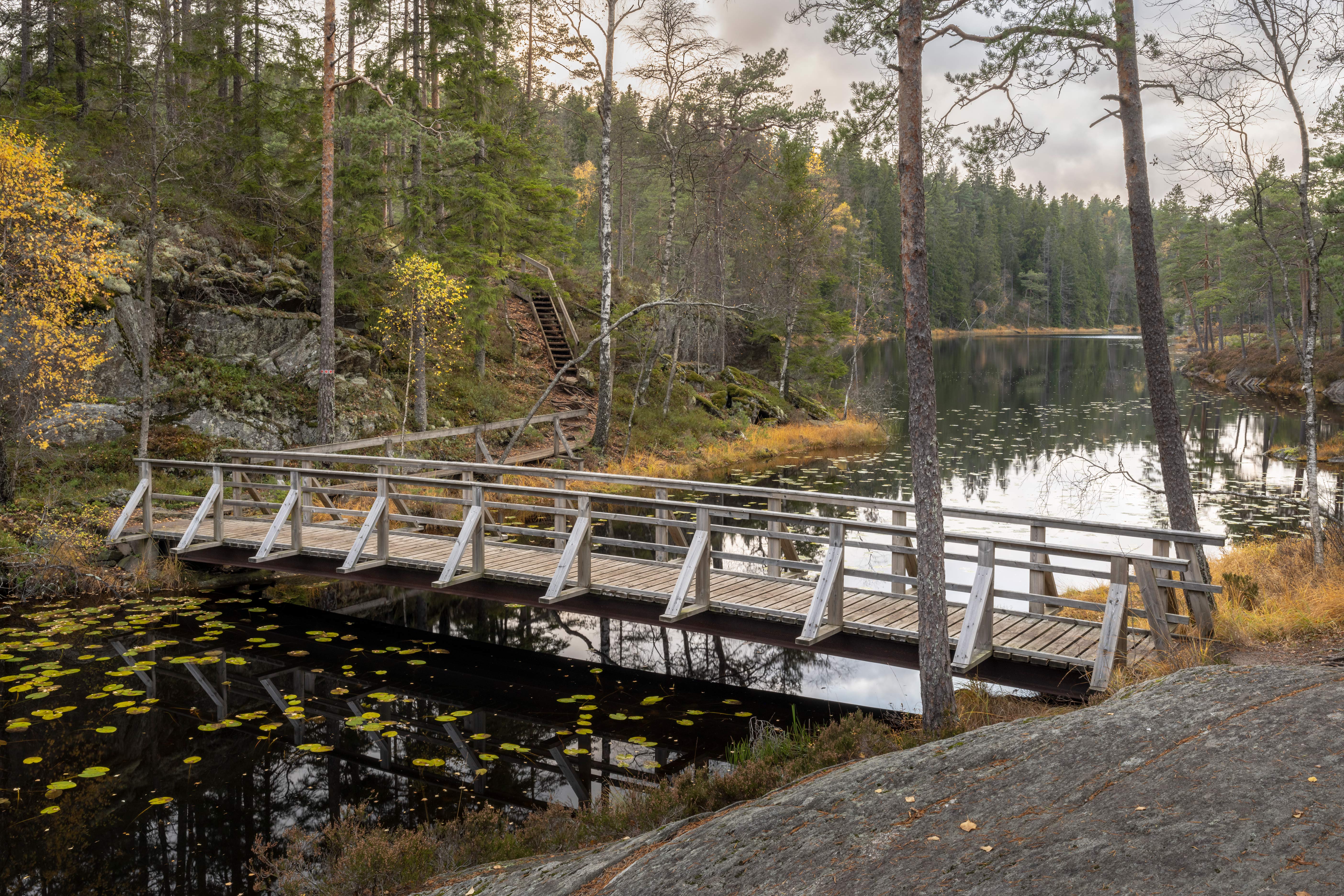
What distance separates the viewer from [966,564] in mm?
15352

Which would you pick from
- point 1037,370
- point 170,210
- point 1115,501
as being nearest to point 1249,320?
point 1037,370

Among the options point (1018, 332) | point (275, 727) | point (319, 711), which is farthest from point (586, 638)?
point (1018, 332)

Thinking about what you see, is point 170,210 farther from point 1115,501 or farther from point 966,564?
point 1115,501

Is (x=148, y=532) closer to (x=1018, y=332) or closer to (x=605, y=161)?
(x=605, y=161)

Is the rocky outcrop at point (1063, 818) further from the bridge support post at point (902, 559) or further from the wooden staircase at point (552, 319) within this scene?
the wooden staircase at point (552, 319)

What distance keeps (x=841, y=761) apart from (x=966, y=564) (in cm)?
937

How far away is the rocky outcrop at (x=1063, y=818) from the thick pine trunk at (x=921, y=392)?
41.5 inches

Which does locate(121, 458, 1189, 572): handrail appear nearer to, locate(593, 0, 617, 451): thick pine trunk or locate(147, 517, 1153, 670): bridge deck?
locate(147, 517, 1153, 670): bridge deck

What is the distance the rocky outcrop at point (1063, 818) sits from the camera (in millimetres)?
3713

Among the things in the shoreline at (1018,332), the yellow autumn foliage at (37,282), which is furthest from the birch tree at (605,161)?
the shoreline at (1018,332)

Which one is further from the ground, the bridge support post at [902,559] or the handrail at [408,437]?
the handrail at [408,437]

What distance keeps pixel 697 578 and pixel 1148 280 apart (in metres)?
6.96

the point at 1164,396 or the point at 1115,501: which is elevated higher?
the point at 1164,396

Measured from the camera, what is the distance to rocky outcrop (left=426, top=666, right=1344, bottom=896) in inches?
146
